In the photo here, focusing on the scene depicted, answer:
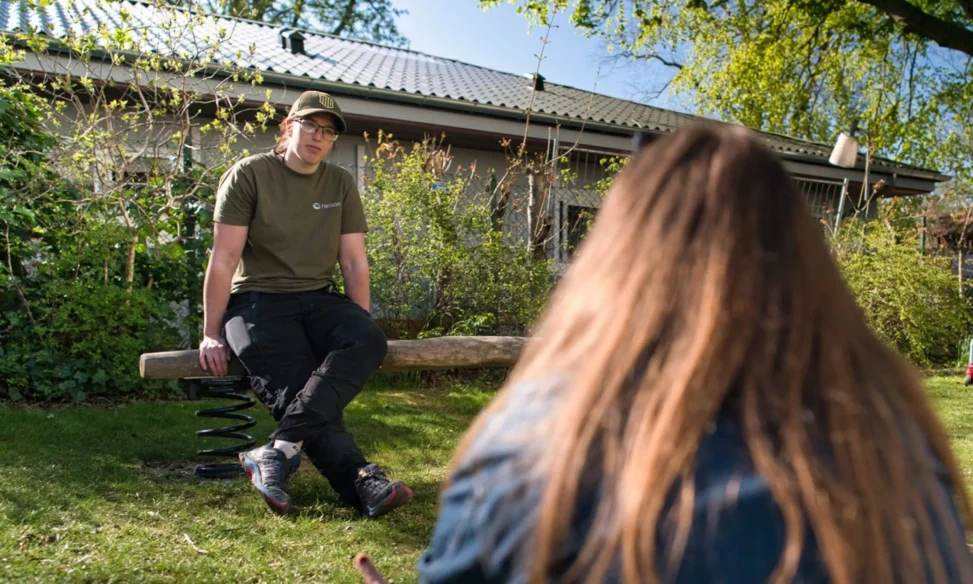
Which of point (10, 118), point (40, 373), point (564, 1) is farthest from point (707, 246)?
point (564, 1)

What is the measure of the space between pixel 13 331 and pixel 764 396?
584 cm

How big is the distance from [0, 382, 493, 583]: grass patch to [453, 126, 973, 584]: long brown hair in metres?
2.18

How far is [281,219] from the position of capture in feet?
13.4

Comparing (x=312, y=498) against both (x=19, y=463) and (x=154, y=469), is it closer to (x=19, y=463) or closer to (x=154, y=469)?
(x=154, y=469)

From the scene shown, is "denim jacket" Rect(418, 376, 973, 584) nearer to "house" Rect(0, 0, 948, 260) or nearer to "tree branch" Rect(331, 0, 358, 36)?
"house" Rect(0, 0, 948, 260)

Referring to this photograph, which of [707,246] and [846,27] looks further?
[846,27]

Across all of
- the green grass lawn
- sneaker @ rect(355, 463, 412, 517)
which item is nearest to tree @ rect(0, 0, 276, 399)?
the green grass lawn

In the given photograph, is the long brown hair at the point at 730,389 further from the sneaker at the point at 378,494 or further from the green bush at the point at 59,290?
the green bush at the point at 59,290

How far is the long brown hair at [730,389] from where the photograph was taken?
0.96 m

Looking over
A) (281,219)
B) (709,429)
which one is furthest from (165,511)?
(709,429)

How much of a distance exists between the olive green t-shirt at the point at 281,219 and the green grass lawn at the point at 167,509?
1026 millimetres

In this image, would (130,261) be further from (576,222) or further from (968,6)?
(968,6)

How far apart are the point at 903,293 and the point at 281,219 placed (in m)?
8.18

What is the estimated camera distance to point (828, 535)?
0.94 meters
